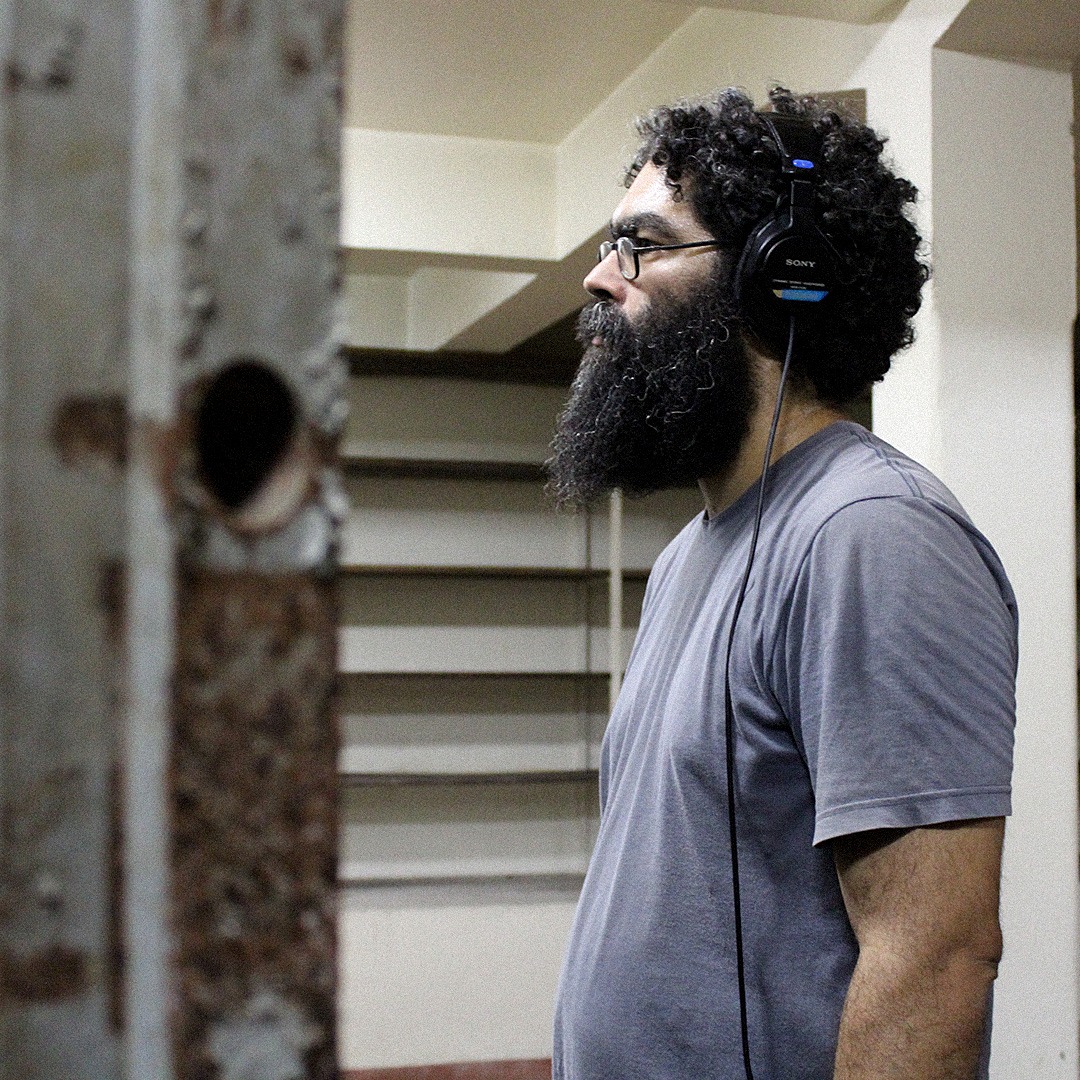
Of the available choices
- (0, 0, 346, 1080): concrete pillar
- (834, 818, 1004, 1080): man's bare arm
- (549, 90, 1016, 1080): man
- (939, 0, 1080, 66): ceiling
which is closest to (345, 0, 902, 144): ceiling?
(939, 0, 1080, 66): ceiling

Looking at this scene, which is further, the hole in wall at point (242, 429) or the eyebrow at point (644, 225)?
the eyebrow at point (644, 225)

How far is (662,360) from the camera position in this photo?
1341mm

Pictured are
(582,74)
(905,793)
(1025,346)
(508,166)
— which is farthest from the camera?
(508,166)

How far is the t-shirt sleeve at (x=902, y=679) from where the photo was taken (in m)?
0.93

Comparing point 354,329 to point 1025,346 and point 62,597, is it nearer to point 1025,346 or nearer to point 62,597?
point 1025,346

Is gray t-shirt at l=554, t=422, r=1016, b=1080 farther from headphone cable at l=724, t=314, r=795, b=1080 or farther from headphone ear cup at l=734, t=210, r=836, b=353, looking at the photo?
headphone ear cup at l=734, t=210, r=836, b=353

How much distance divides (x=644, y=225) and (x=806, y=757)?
2.04 ft

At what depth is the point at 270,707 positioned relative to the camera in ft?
0.88

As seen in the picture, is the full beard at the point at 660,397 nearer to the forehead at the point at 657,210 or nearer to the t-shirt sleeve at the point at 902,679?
→ the forehead at the point at 657,210

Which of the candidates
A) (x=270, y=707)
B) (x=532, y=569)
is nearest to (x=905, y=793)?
(x=270, y=707)

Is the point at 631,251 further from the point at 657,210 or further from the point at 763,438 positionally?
the point at 763,438

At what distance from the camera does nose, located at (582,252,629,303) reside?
4.48 ft

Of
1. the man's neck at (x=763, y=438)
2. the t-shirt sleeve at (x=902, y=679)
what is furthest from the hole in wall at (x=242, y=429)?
the man's neck at (x=763, y=438)

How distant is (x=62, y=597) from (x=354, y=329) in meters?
5.26
